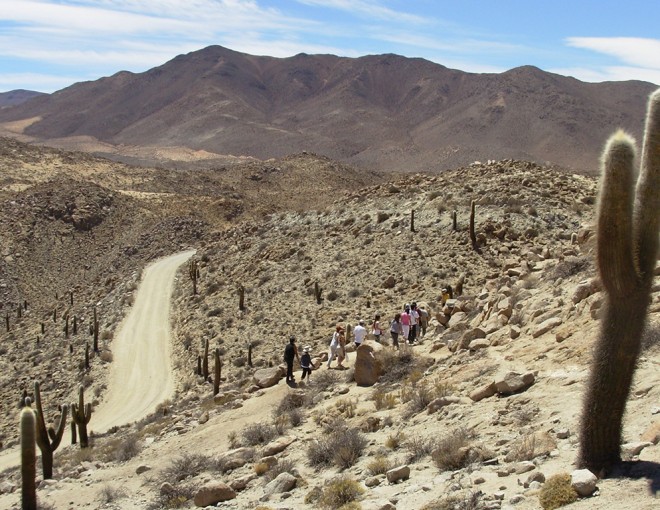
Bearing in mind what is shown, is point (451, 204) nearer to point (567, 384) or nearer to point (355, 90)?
point (567, 384)

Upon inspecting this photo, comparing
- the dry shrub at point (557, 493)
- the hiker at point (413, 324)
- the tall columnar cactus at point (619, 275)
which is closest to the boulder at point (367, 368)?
the hiker at point (413, 324)

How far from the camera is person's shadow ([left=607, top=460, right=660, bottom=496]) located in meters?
7.83

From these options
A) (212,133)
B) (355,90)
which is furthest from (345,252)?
(355,90)

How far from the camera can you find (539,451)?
9.49 metres

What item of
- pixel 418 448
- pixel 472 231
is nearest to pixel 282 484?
pixel 418 448

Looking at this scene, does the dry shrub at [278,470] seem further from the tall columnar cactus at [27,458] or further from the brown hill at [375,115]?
the brown hill at [375,115]

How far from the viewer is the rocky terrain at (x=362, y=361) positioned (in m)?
10.3

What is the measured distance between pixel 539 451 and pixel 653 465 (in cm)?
163

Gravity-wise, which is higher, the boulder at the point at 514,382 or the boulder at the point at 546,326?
the boulder at the point at 546,326

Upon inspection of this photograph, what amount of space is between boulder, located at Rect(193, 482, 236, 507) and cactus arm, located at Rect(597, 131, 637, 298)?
23.7ft

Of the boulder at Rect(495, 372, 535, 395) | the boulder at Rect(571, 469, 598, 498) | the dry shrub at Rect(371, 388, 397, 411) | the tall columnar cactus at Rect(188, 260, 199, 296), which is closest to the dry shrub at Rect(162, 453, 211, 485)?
the dry shrub at Rect(371, 388, 397, 411)

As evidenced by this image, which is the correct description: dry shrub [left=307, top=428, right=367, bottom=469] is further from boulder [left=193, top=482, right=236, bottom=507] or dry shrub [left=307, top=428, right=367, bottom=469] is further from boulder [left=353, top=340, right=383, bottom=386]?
boulder [left=353, top=340, right=383, bottom=386]

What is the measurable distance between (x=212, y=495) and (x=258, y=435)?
3.02 metres

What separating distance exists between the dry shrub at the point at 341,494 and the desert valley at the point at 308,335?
0.10 ft
